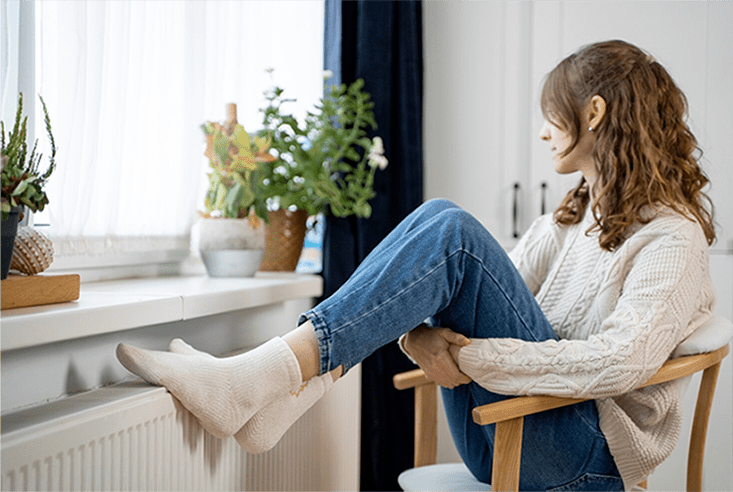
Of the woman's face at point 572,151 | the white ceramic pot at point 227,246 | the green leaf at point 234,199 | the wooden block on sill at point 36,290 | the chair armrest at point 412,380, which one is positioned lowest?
the chair armrest at point 412,380

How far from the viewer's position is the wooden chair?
1.13m

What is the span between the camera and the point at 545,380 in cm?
118

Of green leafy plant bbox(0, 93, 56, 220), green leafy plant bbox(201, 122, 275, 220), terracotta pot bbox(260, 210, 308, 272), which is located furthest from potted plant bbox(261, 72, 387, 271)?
green leafy plant bbox(0, 93, 56, 220)

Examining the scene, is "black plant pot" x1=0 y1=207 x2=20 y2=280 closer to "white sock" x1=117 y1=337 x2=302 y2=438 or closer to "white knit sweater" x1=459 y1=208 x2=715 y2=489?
"white sock" x1=117 y1=337 x2=302 y2=438

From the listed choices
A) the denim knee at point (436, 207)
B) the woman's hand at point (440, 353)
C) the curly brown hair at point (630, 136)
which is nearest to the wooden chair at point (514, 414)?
the woman's hand at point (440, 353)

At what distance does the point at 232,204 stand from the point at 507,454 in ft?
2.76

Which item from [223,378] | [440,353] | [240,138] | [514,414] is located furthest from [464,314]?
[240,138]

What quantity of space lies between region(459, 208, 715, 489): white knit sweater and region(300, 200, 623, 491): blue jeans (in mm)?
43

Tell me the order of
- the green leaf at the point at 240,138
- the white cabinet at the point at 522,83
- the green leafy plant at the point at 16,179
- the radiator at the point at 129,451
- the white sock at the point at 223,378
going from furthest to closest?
the white cabinet at the point at 522,83 < the green leaf at the point at 240,138 < the white sock at the point at 223,378 < the green leafy plant at the point at 16,179 < the radiator at the point at 129,451

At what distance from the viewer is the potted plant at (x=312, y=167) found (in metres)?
1.80

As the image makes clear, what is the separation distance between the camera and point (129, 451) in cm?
101

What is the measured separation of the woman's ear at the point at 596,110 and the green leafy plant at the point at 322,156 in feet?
2.07

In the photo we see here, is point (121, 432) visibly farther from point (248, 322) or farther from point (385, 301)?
point (248, 322)

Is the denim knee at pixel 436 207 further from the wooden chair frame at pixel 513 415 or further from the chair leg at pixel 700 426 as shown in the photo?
the chair leg at pixel 700 426
